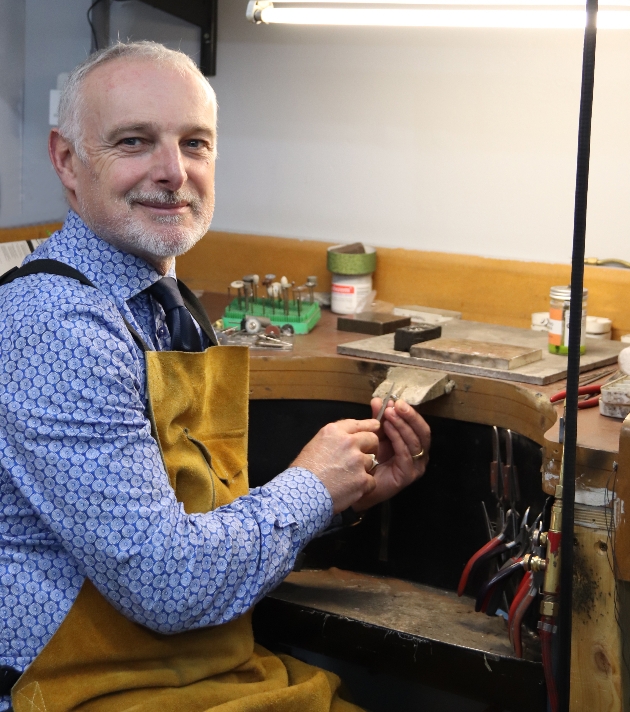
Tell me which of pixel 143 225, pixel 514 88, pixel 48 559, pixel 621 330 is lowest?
pixel 48 559

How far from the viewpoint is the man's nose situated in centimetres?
132

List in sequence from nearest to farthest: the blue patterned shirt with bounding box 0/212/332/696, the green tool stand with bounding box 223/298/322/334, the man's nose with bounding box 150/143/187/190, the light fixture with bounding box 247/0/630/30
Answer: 1. the blue patterned shirt with bounding box 0/212/332/696
2. the man's nose with bounding box 150/143/187/190
3. the light fixture with bounding box 247/0/630/30
4. the green tool stand with bounding box 223/298/322/334

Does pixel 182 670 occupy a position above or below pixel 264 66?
below

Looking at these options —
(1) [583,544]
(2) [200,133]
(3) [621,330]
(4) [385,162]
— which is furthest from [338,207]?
(1) [583,544]

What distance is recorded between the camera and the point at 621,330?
2.07 metres

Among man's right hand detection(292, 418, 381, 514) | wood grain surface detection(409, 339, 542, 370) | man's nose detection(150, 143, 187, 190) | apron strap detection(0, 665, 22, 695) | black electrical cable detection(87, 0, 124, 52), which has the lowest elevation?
apron strap detection(0, 665, 22, 695)

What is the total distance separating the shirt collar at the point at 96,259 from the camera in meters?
1.30

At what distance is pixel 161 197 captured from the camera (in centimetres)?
133

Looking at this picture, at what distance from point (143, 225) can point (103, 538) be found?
18.1 inches

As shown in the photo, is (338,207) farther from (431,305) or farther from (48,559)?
(48,559)

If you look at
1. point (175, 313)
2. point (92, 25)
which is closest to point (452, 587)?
point (175, 313)

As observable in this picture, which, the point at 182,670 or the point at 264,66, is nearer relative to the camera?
the point at 182,670

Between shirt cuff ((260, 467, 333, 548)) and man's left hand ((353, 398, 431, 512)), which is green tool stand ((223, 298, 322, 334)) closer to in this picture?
man's left hand ((353, 398, 431, 512))

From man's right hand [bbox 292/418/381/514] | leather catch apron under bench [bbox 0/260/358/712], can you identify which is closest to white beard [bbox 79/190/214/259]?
leather catch apron under bench [bbox 0/260/358/712]
